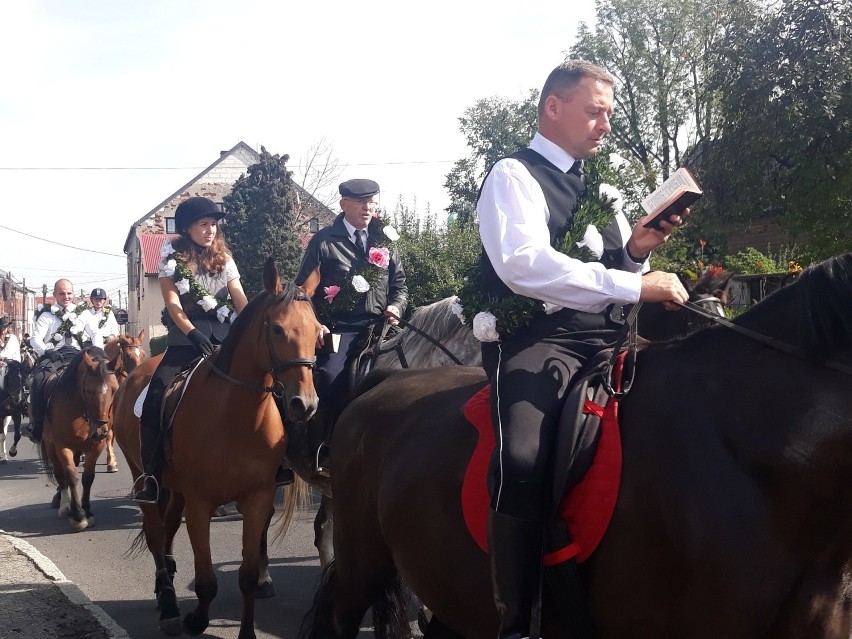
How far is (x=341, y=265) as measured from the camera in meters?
6.66

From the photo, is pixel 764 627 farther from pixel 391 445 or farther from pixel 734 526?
pixel 391 445

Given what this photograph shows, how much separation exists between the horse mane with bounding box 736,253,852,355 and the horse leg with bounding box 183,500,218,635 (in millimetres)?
4038

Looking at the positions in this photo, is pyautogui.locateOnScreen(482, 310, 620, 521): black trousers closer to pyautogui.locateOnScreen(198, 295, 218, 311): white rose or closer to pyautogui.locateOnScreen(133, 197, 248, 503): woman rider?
pyautogui.locateOnScreen(133, 197, 248, 503): woman rider

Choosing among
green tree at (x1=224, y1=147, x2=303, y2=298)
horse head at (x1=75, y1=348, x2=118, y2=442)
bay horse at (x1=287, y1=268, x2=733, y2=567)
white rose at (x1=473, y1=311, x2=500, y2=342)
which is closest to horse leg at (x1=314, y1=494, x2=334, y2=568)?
bay horse at (x1=287, y1=268, x2=733, y2=567)

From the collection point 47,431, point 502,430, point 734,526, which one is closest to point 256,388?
point 502,430

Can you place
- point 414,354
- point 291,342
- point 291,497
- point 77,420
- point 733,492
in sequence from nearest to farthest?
1. point 733,492
2. point 291,342
3. point 414,354
4. point 291,497
5. point 77,420

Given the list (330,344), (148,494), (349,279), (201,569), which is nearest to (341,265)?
(349,279)

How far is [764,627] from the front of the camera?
2416mm

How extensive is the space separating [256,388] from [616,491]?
3.37m

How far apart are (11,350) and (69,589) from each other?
12.2 meters

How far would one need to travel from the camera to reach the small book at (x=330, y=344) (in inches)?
246

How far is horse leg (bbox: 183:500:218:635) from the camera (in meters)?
5.43

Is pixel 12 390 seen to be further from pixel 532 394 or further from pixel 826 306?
pixel 826 306

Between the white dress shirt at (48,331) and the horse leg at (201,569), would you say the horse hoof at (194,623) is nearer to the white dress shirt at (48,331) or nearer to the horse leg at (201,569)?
the horse leg at (201,569)
